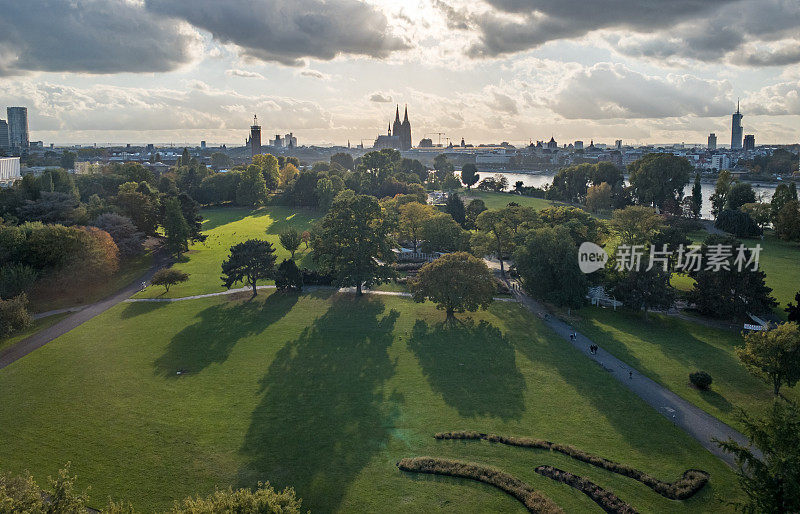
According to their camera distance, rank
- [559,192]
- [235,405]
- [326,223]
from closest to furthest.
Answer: [235,405] → [326,223] → [559,192]

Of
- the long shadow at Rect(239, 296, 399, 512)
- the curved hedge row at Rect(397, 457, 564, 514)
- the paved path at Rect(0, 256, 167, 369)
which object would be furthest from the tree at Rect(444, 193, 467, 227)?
the curved hedge row at Rect(397, 457, 564, 514)

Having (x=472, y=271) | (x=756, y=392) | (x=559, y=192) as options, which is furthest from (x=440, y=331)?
(x=559, y=192)

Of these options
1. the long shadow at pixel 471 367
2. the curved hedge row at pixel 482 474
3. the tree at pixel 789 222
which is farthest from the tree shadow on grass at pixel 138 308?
the tree at pixel 789 222

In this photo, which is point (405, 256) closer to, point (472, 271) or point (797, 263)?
point (472, 271)

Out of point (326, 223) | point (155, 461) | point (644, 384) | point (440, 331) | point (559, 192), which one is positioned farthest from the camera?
point (559, 192)

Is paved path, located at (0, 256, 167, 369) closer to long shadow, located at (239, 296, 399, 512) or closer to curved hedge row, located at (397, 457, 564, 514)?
long shadow, located at (239, 296, 399, 512)

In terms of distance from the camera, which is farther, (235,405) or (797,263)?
(797,263)

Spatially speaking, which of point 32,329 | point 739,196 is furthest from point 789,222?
point 32,329
